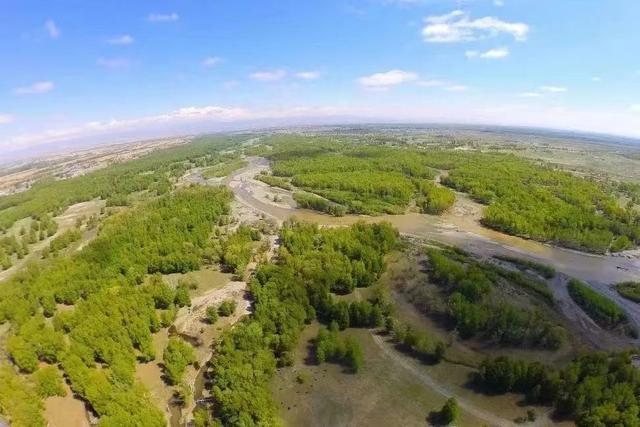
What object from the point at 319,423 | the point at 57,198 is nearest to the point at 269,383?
the point at 319,423

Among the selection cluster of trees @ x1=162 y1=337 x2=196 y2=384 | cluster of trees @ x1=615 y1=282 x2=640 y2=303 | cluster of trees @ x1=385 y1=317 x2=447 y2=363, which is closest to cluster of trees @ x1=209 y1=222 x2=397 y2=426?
cluster of trees @ x1=162 y1=337 x2=196 y2=384

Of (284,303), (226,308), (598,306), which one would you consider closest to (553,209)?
(598,306)

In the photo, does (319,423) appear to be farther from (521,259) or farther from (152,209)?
(152,209)

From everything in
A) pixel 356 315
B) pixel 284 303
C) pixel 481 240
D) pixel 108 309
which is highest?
pixel 481 240

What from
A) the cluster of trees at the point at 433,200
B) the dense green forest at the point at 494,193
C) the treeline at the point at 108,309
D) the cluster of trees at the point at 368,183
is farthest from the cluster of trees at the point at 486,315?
the cluster of trees at the point at 368,183

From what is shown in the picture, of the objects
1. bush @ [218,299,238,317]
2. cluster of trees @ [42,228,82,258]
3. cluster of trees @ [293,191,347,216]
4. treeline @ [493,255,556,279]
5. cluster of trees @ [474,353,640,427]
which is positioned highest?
cluster of trees @ [293,191,347,216]

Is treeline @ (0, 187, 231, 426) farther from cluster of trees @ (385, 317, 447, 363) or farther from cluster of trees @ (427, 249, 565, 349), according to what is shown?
cluster of trees @ (427, 249, 565, 349)

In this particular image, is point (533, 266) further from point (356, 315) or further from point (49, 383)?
point (49, 383)
